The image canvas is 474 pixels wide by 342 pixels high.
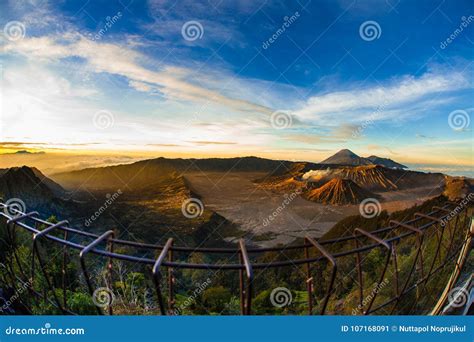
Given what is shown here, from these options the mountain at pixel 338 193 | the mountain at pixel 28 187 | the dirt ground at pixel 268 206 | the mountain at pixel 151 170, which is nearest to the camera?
the dirt ground at pixel 268 206

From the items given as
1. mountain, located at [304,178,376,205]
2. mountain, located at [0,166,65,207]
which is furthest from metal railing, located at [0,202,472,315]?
mountain, located at [0,166,65,207]

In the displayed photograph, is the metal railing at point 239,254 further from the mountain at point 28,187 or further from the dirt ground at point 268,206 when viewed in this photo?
the mountain at point 28,187

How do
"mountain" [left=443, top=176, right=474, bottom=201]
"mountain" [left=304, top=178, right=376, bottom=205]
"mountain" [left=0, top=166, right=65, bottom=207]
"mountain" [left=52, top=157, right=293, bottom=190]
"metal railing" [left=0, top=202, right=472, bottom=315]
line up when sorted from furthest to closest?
"mountain" [left=52, top=157, right=293, bottom=190] → "mountain" [left=304, top=178, right=376, bottom=205] → "mountain" [left=0, top=166, right=65, bottom=207] → "mountain" [left=443, top=176, right=474, bottom=201] → "metal railing" [left=0, top=202, right=472, bottom=315]

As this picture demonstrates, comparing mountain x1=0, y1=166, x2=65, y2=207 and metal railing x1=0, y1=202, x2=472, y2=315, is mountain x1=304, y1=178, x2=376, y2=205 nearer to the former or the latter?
mountain x1=0, y1=166, x2=65, y2=207

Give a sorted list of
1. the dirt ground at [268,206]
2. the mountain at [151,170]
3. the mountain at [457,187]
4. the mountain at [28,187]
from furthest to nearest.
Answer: the mountain at [151,170], the mountain at [28,187], the dirt ground at [268,206], the mountain at [457,187]

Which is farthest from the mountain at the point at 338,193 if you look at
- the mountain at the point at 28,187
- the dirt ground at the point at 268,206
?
the mountain at the point at 28,187

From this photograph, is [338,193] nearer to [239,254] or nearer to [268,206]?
[268,206]

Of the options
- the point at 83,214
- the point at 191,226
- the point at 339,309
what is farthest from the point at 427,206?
the point at 83,214

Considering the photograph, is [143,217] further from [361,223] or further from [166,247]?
[166,247]
